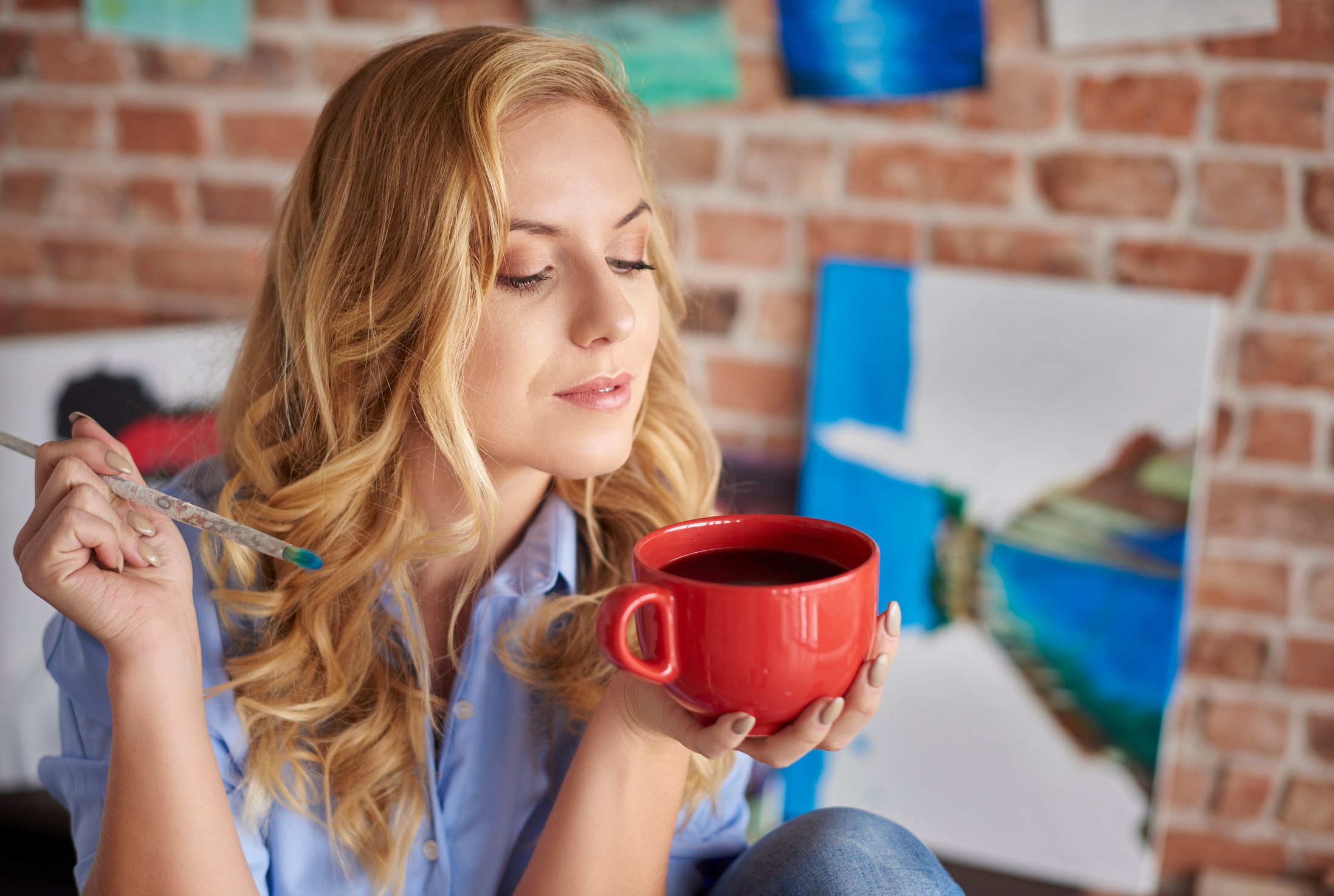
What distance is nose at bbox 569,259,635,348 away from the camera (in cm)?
81

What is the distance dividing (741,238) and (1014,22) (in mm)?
434

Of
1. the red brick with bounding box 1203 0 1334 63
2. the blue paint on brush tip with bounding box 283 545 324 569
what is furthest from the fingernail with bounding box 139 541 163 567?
the red brick with bounding box 1203 0 1334 63

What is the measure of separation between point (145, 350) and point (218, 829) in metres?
1.00

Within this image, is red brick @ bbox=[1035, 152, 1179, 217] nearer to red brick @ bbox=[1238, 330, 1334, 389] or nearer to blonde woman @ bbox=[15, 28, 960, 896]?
red brick @ bbox=[1238, 330, 1334, 389]

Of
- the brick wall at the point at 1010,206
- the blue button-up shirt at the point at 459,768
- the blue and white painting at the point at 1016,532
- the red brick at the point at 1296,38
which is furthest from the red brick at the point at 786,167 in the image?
the blue button-up shirt at the point at 459,768

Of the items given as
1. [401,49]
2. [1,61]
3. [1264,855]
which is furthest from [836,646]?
[1,61]

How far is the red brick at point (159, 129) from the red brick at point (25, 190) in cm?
15

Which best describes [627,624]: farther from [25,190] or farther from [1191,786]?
[25,190]

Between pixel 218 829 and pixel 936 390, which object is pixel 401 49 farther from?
pixel 936 390

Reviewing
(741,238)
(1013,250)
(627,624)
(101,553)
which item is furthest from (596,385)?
(1013,250)

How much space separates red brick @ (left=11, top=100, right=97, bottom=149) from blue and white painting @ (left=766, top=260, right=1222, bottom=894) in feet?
3.70

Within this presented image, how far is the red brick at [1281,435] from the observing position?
133cm

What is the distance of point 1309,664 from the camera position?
1.38 meters

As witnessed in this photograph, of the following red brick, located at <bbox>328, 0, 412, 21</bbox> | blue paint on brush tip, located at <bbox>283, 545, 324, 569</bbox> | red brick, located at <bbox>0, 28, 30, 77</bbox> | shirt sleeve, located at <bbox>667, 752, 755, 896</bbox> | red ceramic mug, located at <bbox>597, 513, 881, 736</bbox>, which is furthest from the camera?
red brick, located at <bbox>0, 28, 30, 77</bbox>
